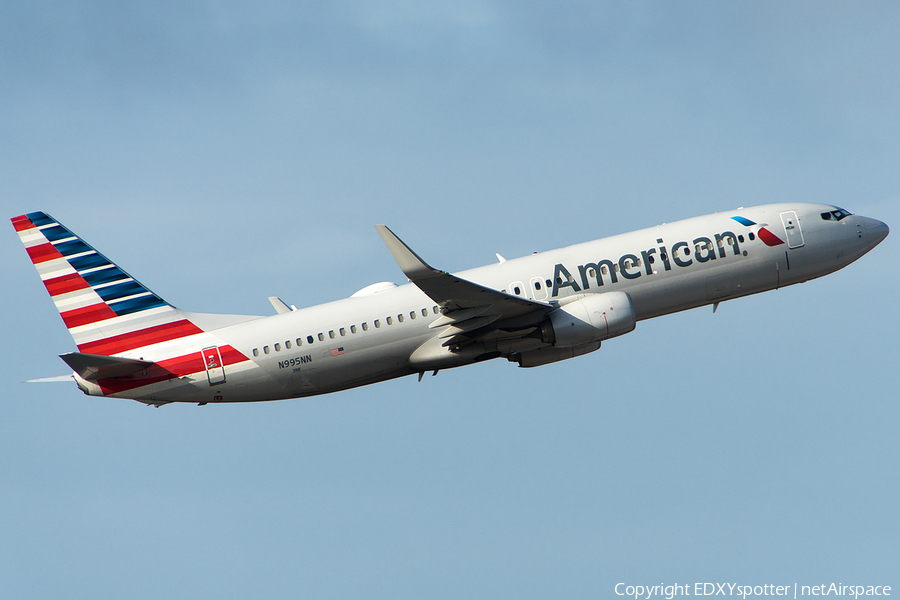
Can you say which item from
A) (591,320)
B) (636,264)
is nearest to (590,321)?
(591,320)

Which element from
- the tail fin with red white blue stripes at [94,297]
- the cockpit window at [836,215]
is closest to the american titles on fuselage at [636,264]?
the cockpit window at [836,215]

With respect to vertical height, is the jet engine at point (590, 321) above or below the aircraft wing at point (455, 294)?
below

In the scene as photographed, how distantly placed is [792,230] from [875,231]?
4726 mm

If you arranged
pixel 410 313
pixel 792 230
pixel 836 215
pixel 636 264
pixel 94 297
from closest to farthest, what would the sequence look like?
1. pixel 410 313
2. pixel 636 264
3. pixel 94 297
4. pixel 792 230
5. pixel 836 215

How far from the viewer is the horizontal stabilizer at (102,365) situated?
35.6 meters

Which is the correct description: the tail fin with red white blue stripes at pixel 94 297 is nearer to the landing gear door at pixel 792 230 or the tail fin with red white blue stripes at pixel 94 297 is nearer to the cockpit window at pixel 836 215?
the landing gear door at pixel 792 230

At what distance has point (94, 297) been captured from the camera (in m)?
40.3

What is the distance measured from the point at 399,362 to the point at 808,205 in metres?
21.0

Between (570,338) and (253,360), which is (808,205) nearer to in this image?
(570,338)

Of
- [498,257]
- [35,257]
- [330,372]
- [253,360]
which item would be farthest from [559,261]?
[35,257]

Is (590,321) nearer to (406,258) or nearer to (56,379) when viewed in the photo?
(406,258)

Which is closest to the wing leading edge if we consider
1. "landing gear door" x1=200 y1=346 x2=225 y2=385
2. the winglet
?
the winglet

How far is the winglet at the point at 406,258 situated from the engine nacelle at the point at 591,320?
21.2 feet

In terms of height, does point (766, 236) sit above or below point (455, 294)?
above
